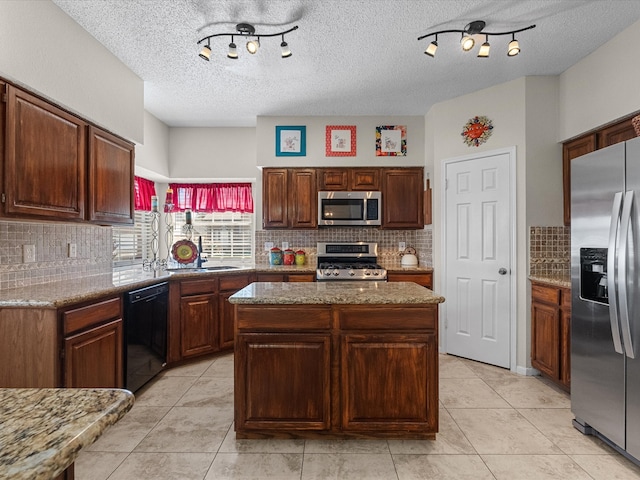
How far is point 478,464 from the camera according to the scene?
1934 millimetres

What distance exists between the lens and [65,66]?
2363mm

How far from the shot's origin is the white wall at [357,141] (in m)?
4.32

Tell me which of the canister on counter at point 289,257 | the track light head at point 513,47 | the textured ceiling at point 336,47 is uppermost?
the textured ceiling at point 336,47

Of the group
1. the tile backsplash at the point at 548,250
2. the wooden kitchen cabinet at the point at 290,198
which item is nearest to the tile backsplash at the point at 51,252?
the wooden kitchen cabinet at the point at 290,198

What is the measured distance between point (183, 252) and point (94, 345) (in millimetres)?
1798

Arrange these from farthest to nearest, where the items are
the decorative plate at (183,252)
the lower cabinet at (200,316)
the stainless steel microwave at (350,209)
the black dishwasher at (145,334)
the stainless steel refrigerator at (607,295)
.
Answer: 1. the stainless steel microwave at (350,209)
2. the decorative plate at (183,252)
3. the lower cabinet at (200,316)
4. the black dishwasher at (145,334)
5. the stainless steel refrigerator at (607,295)

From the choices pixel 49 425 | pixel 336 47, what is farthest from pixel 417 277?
pixel 49 425

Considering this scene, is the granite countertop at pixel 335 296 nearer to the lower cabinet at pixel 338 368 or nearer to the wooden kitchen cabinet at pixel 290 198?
the lower cabinet at pixel 338 368

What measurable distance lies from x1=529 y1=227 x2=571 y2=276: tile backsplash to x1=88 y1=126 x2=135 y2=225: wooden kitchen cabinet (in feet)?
11.8

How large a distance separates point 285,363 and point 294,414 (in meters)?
0.30

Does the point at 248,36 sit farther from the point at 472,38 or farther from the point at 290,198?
the point at 290,198

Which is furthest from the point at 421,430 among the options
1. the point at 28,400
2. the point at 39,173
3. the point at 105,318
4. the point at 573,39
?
the point at 573,39

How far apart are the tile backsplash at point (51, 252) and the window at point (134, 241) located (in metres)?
0.76

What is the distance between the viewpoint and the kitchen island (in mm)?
2033
